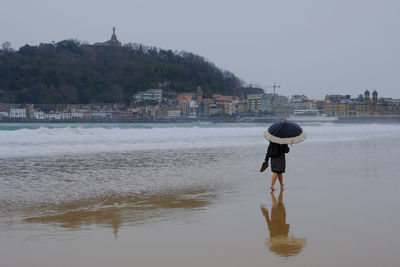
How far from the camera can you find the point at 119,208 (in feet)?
17.3

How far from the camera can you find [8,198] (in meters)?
5.92

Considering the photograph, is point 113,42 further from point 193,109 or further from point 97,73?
point 193,109

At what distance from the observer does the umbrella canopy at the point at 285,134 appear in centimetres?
650

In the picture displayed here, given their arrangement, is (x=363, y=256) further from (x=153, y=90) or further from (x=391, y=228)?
(x=153, y=90)

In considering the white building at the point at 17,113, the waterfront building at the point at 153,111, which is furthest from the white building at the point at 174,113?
the white building at the point at 17,113

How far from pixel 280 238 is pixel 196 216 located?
111 cm

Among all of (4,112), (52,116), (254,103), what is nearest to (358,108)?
(254,103)

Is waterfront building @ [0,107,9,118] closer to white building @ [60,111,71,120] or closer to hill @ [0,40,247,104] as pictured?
hill @ [0,40,247,104]

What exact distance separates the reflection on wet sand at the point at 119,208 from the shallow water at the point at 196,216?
0.04 ft

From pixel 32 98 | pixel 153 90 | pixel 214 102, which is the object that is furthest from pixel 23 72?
pixel 214 102

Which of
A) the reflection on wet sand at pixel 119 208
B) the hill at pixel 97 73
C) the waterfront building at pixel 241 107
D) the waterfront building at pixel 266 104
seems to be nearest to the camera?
the reflection on wet sand at pixel 119 208

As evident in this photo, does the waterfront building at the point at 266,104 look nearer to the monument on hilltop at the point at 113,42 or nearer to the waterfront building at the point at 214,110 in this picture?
the waterfront building at the point at 214,110

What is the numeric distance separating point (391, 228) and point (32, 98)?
356ft

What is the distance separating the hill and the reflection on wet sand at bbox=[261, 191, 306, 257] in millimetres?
106430
